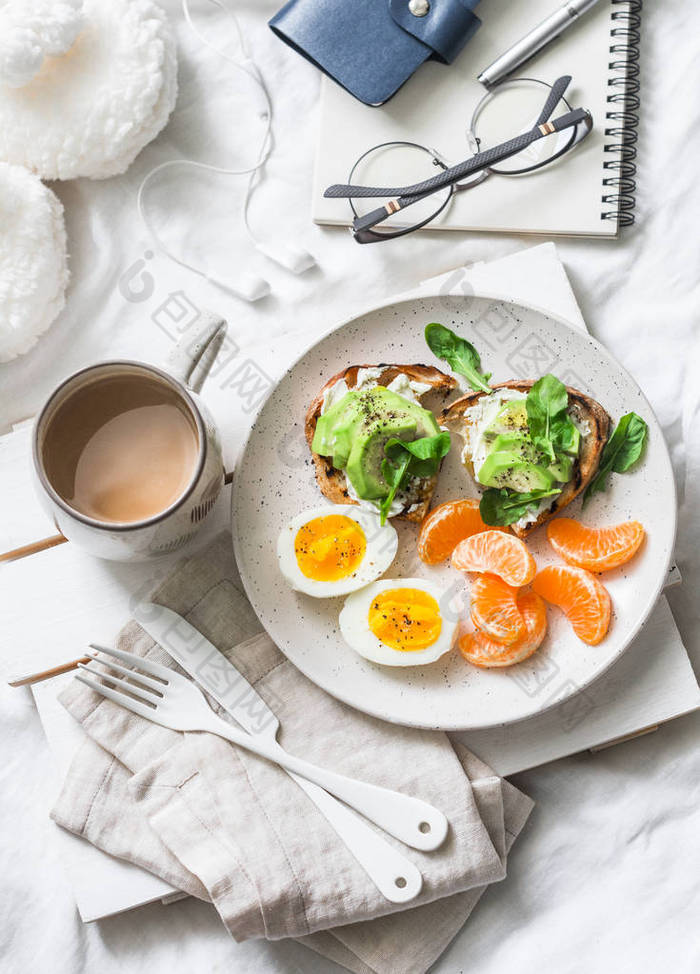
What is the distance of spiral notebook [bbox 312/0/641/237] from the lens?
2.10 meters

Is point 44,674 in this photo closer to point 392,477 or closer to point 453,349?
point 392,477

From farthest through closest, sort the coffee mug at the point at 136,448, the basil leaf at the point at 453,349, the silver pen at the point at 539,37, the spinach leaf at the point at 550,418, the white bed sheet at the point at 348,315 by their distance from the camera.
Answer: the silver pen at the point at 539,37, the white bed sheet at the point at 348,315, the basil leaf at the point at 453,349, the spinach leaf at the point at 550,418, the coffee mug at the point at 136,448

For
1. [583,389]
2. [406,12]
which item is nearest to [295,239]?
[406,12]

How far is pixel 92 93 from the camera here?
2018 mm

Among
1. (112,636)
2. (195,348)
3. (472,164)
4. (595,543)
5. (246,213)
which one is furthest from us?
(246,213)

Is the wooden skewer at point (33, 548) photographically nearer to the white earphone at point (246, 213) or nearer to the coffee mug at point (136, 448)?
the coffee mug at point (136, 448)

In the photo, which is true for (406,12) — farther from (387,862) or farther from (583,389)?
(387,862)

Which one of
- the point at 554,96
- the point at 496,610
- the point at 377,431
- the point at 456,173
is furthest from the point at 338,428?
the point at 554,96

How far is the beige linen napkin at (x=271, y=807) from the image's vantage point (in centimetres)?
176

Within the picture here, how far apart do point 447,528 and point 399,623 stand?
21 centimetres

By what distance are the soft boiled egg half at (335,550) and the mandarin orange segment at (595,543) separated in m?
0.33

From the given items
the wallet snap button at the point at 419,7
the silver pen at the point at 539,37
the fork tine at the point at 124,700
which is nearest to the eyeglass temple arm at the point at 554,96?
the silver pen at the point at 539,37

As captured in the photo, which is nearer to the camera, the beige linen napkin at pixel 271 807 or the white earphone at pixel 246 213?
the beige linen napkin at pixel 271 807

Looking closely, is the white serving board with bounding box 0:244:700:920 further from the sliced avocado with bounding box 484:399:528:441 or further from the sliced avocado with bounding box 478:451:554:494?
the sliced avocado with bounding box 478:451:554:494
